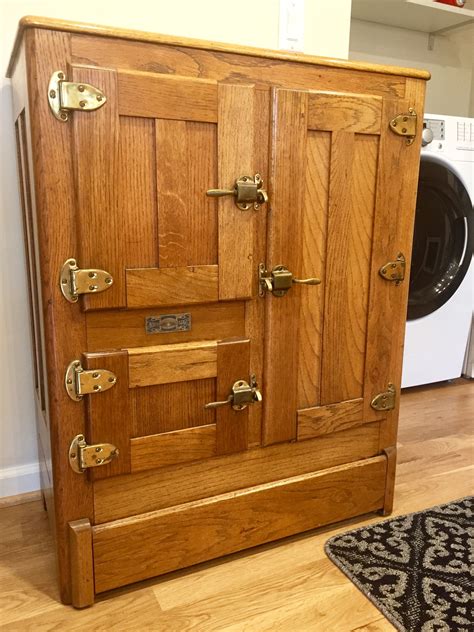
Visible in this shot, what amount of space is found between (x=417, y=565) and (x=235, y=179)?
994 mm

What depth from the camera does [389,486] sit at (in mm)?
1523

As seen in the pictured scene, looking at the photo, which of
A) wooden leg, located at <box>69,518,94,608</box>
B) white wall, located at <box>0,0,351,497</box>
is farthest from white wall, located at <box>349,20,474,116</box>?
wooden leg, located at <box>69,518,94,608</box>

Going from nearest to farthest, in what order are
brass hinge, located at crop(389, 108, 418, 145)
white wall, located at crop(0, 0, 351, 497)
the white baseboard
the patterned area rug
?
the patterned area rug → brass hinge, located at crop(389, 108, 418, 145) → white wall, located at crop(0, 0, 351, 497) → the white baseboard

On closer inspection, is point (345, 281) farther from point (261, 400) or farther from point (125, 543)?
point (125, 543)

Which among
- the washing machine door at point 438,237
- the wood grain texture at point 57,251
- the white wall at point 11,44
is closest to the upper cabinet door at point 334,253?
the wood grain texture at point 57,251

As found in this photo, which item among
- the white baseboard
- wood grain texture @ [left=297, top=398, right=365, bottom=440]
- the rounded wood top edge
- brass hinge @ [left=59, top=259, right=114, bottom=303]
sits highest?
the rounded wood top edge

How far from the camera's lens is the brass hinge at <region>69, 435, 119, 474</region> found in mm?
1111

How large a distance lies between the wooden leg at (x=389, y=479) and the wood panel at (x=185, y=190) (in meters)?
0.77

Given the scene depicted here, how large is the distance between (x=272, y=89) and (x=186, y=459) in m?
0.81

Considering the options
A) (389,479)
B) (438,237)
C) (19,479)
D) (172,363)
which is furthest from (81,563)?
(438,237)

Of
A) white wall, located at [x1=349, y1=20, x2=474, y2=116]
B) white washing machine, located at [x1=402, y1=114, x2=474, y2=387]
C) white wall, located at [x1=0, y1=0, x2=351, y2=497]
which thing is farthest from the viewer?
white wall, located at [x1=349, y1=20, x2=474, y2=116]

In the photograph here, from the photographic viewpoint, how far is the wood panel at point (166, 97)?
1.02m

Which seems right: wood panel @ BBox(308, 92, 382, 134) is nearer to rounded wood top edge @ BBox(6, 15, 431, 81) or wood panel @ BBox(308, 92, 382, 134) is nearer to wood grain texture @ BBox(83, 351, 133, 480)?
rounded wood top edge @ BBox(6, 15, 431, 81)

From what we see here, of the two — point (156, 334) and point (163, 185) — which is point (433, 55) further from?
point (156, 334)
